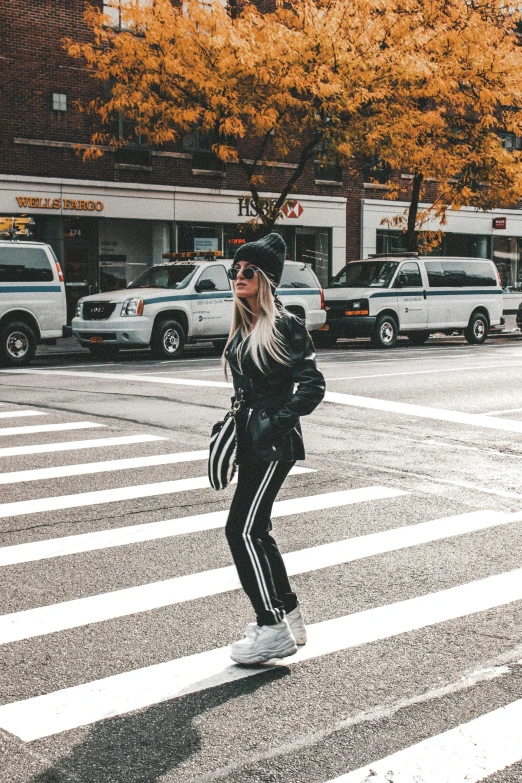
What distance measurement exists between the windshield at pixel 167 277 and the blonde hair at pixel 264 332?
16306mm

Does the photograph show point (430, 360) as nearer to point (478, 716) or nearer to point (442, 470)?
point (442, 470)

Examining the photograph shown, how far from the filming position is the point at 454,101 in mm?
27531

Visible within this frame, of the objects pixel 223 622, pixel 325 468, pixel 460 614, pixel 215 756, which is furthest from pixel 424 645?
pixel 325 468

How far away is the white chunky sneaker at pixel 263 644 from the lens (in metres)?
4.41

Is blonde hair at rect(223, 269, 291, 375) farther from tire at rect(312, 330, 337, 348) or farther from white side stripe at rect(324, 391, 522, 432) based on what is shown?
tire at rect(312, 330, 337, 348)

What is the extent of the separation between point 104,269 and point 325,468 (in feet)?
61.9

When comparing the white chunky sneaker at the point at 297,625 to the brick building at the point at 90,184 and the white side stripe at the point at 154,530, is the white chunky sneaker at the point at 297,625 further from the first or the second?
the brick building at the point at 90,184

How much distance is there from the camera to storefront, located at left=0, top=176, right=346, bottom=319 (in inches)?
1003

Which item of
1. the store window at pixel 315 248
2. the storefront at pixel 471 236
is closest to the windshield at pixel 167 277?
the store window at pixel 315 248

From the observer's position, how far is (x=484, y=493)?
8055 mm

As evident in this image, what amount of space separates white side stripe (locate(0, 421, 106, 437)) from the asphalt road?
84 millimetres

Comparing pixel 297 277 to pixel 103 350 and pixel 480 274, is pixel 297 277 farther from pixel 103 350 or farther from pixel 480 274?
pixel 480 274

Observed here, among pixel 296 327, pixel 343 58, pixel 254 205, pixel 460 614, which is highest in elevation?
pixel 343 58

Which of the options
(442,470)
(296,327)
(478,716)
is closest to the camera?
(478,716)
